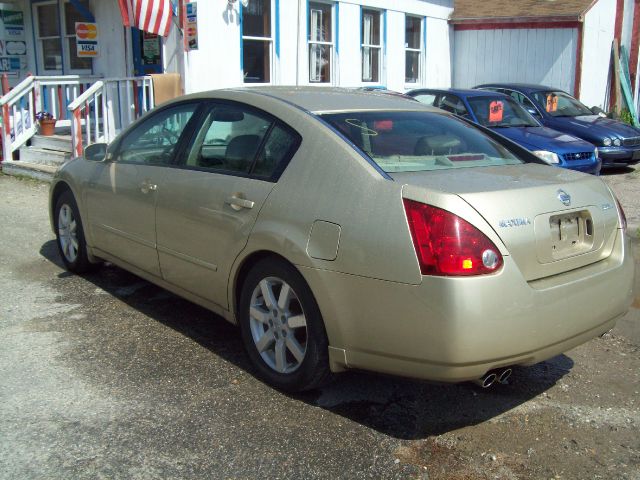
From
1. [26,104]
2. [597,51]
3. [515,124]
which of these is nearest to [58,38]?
[26,104]

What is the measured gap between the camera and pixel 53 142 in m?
11.2

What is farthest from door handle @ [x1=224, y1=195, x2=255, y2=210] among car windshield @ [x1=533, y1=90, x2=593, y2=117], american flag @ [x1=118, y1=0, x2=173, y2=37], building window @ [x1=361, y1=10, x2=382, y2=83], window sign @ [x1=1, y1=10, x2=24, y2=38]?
window sign @ [x1=1, y1=10, x2=24, y2=38]

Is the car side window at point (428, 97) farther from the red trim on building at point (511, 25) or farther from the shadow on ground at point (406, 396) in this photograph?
the shadow on ground at point (406, 396)

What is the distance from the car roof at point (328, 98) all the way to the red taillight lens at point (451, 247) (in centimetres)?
117

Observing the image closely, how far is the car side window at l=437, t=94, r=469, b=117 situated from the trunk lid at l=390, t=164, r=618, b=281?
725 centimetres

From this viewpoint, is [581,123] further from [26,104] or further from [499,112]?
[26,104]

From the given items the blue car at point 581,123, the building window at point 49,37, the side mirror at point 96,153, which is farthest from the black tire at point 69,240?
the blue car at point 581,123

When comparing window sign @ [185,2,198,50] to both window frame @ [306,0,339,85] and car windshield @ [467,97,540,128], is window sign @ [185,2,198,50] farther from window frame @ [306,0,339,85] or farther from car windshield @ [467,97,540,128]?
car windshield @ [467,97,540,128]

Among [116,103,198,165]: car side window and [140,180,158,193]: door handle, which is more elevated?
[116,103,198,165]: car side window

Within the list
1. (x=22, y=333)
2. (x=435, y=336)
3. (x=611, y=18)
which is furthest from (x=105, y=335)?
(x=611, y=18)

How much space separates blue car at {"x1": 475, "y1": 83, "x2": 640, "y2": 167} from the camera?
12211 millimetres

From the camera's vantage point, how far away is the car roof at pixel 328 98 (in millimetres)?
4102

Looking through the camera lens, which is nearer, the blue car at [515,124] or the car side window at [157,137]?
the car side window at [157,137]

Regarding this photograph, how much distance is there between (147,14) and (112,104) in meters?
1.66
